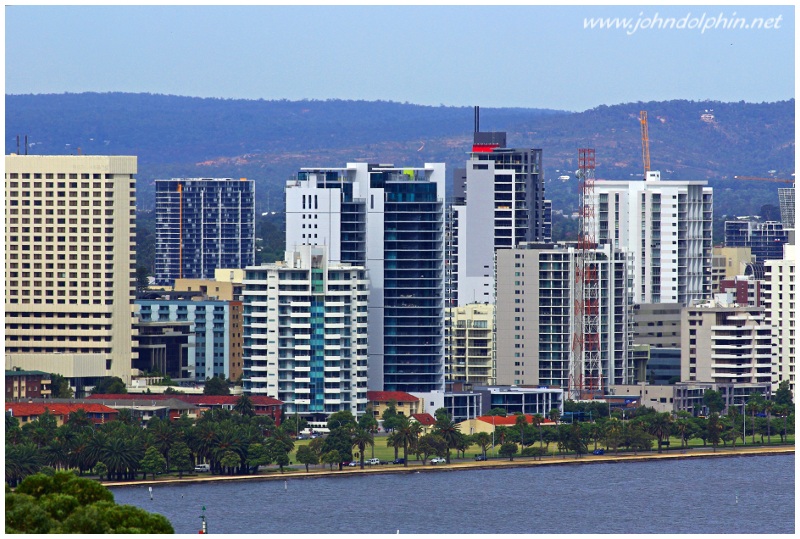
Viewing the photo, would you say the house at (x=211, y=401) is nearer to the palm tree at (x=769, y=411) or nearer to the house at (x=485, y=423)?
the house at (x=485, y=423)

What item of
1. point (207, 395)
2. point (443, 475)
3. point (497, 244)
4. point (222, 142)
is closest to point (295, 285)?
point (207, 395)

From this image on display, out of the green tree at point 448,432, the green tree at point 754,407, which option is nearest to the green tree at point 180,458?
the green tree at point 448,432

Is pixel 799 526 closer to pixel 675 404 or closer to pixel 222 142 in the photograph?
pixel 675 404

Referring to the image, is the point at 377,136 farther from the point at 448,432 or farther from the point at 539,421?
the point at 448,432

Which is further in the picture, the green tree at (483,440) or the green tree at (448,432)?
the green tree at (483,440)

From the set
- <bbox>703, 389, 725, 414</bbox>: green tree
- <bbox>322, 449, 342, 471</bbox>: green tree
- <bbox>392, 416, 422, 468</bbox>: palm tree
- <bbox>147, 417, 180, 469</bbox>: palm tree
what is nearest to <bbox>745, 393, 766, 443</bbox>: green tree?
<bbox>703, 389, 725, 414</bbox>: green tree
